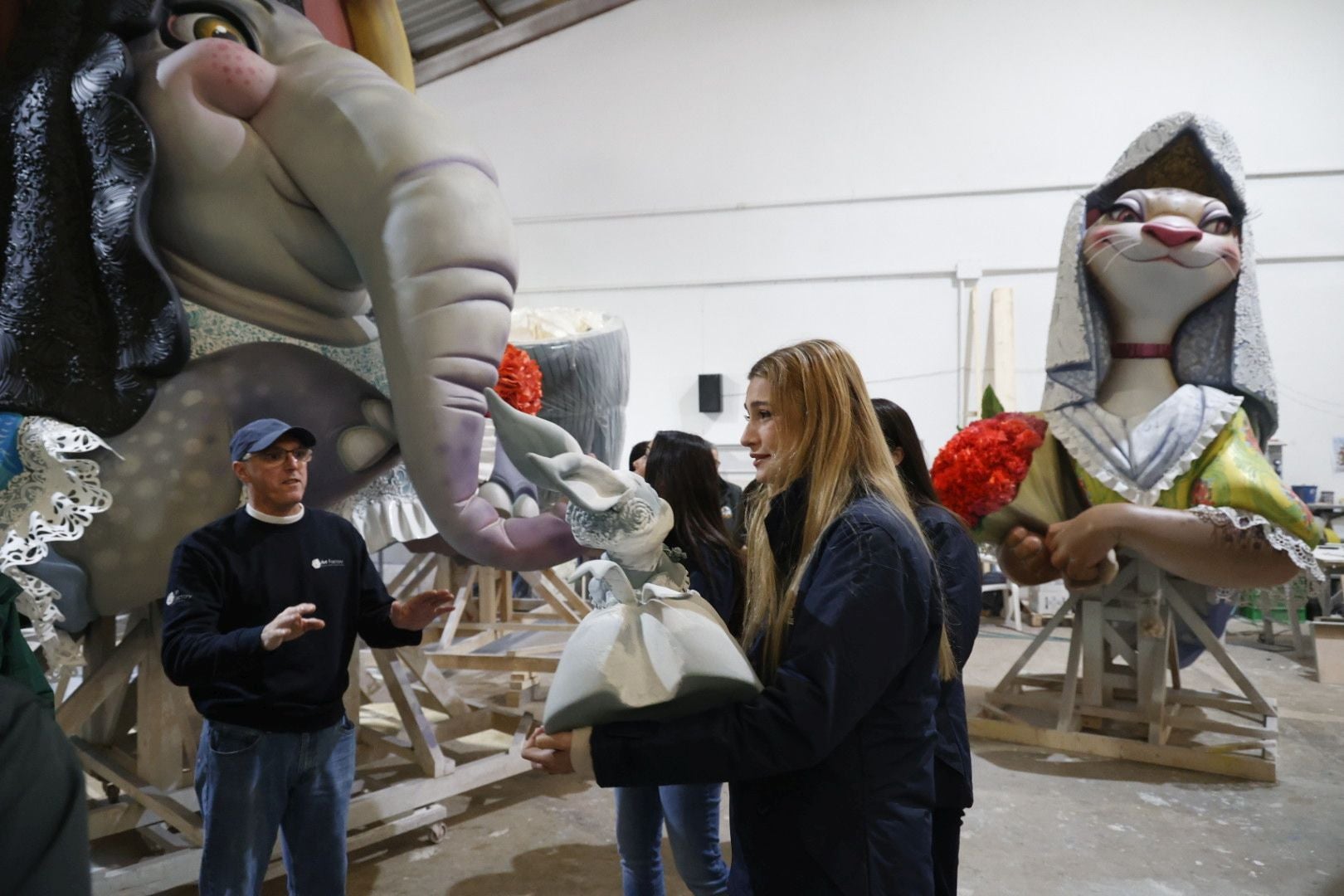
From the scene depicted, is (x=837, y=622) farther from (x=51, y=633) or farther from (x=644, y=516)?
(x=51, y=633)

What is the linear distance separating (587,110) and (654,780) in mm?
9722

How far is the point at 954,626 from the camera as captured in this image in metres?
1.81

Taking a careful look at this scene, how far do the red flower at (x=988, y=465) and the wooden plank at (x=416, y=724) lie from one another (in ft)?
7.54

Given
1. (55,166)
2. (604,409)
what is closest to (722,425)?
(604,409)

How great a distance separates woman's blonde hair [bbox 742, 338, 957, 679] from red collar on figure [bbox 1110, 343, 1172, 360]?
3222mm

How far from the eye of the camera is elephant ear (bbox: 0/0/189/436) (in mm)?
2225

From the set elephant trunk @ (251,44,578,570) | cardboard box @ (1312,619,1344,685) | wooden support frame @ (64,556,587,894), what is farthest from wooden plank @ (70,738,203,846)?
cardboard box @ (1312,619,1344,685)

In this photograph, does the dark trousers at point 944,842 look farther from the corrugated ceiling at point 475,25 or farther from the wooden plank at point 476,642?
the corrugated ceiling at point 475,25

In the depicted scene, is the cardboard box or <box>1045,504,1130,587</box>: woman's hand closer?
<box>1045,504,1130,587</box>: woman's hand

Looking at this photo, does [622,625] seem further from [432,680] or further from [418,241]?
[432,680]

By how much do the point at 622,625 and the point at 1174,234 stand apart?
345 cm

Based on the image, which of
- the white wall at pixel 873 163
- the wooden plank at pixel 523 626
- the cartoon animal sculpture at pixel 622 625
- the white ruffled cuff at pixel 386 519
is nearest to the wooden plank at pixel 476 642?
the wooden plank at pixel 523 626

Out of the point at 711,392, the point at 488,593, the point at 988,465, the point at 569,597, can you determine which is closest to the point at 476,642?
the point at 488,593

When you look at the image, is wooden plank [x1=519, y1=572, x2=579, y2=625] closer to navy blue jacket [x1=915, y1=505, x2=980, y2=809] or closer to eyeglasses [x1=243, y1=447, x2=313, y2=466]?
eyeglasses [x1=243, y1=447, x2=313, y2=466]
